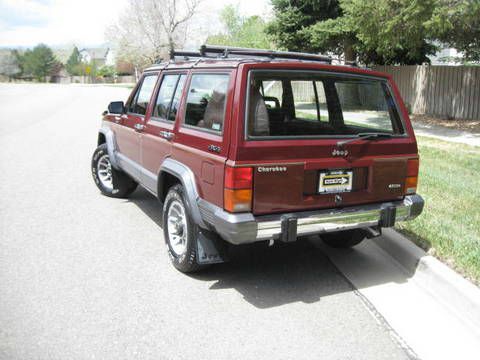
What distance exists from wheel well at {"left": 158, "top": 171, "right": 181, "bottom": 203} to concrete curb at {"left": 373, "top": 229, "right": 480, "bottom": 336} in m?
2.28

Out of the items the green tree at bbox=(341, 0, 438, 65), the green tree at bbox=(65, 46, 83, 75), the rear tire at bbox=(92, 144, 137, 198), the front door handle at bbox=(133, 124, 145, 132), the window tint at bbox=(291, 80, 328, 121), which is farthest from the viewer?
the green tree at bbox=(65, 46, 83, 75)

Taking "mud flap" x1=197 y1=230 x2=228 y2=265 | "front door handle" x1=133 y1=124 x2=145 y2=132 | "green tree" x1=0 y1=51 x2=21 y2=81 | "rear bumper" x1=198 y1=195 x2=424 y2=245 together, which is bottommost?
"mud flap" x1=197 y1=230 x2=228 y2=265

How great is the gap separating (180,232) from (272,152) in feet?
4.80

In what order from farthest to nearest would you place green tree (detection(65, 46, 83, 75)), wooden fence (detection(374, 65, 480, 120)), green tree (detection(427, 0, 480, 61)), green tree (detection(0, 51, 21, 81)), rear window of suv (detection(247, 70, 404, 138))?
green tree (detection(0, 51, 21, 81))
green tree (detection(65, 46, 83, 75))
wooden fence (detection(374, 65, 480, 120))
green tree (detection(427, 0, 480, 61))
rear window of suv (detection(247, 70, 404, 138))

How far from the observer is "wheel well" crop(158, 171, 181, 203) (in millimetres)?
4879

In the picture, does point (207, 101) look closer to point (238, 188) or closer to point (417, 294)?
point (238, 188)

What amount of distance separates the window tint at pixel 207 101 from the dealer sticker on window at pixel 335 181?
94 cm

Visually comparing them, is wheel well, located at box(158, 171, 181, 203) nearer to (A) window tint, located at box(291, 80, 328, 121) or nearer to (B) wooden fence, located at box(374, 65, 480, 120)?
(A) window tint, located at box(291, 80, 328, 121)

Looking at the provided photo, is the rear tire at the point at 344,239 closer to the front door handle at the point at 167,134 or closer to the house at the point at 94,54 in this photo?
the front door handle at the point at 167,134

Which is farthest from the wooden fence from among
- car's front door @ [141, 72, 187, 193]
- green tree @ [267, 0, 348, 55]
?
car's front door @ [141, 72, 187, 193]

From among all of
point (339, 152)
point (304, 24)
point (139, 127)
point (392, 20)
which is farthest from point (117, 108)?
point (304, 24)

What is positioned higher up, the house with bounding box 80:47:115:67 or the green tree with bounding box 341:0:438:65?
the house with bounding box 80:47:115:67

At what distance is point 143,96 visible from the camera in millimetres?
5992

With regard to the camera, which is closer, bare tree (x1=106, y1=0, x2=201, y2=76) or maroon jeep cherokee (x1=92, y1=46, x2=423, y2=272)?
maroon jeep cherokee (x1=92, y1=46, x2=423, y2=272)
